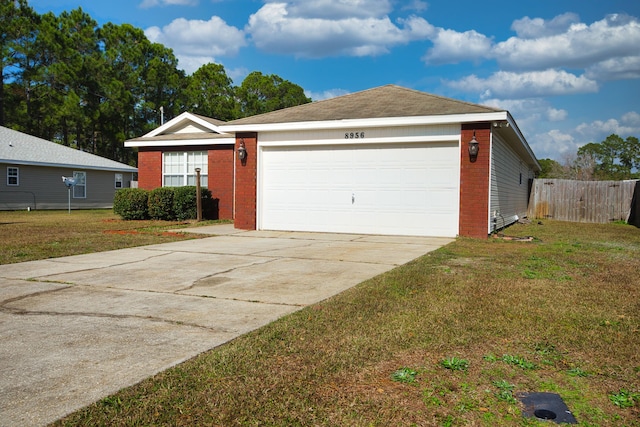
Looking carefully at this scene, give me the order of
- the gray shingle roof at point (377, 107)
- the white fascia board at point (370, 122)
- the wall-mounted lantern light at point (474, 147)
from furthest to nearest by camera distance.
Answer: the gray shingle roof at point (377, 107)
the wall-mounted lantern light at point (474, 147)
the white fascia board at point (370, 122)

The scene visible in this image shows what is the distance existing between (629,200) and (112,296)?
2169 centimetres

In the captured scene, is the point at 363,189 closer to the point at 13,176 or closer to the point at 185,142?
the point at 185,142

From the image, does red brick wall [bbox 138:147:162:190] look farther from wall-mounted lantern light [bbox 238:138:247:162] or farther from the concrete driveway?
the concrete driveway

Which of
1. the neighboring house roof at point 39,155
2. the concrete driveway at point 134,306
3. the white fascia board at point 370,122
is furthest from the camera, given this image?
the neighboring house roof at point 39,155

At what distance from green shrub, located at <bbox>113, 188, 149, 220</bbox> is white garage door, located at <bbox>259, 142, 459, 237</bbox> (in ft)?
17.5

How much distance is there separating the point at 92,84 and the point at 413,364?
127 ft

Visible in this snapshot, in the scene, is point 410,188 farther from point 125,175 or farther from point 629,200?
point 125,175

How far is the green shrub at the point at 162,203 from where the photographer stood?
16.5 metres

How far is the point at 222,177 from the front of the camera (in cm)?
1767

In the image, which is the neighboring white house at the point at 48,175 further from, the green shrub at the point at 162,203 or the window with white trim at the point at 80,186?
the green shrub at the point at 162,203

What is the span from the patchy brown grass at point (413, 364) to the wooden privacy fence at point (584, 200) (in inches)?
695

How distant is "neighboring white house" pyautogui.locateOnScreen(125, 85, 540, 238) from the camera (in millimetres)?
11648

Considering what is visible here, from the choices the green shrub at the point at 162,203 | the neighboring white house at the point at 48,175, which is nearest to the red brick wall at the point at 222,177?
the green shrub at the point at 162,203

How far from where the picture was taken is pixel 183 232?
42.1 feet
